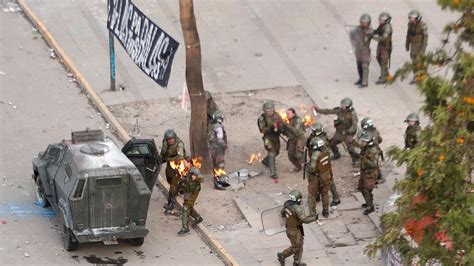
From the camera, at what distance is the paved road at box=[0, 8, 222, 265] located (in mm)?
21234

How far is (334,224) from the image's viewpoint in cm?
2228

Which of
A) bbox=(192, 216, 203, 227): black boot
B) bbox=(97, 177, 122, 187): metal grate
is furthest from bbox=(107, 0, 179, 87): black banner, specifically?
bbox=(97, 177, 122, 187): metal grate

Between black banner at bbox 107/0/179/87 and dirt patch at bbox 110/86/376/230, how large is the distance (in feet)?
5.62

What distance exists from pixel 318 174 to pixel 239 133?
3862 mm

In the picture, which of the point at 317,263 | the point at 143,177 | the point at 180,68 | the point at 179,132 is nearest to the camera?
the point at 317,263

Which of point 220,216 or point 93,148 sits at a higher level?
point 93,148

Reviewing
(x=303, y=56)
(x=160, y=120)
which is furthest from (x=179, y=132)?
(x=303, y=56)

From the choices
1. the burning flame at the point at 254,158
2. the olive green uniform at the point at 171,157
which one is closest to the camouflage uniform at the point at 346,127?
the burning flame at the point at 254,158

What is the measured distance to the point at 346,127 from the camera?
24000 millimetres

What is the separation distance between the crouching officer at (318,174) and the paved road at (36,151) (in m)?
2.06

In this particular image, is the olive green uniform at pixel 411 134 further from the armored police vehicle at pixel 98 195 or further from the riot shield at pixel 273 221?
the armored police vehicle at pixel 98 195

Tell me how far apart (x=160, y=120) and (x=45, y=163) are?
4.43 m

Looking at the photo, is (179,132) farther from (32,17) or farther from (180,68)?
(32,17)

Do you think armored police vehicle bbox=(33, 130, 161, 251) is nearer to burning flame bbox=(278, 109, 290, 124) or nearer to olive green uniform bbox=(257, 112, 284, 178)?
olive green uniform bbox=(257, 112, 284, 178)
